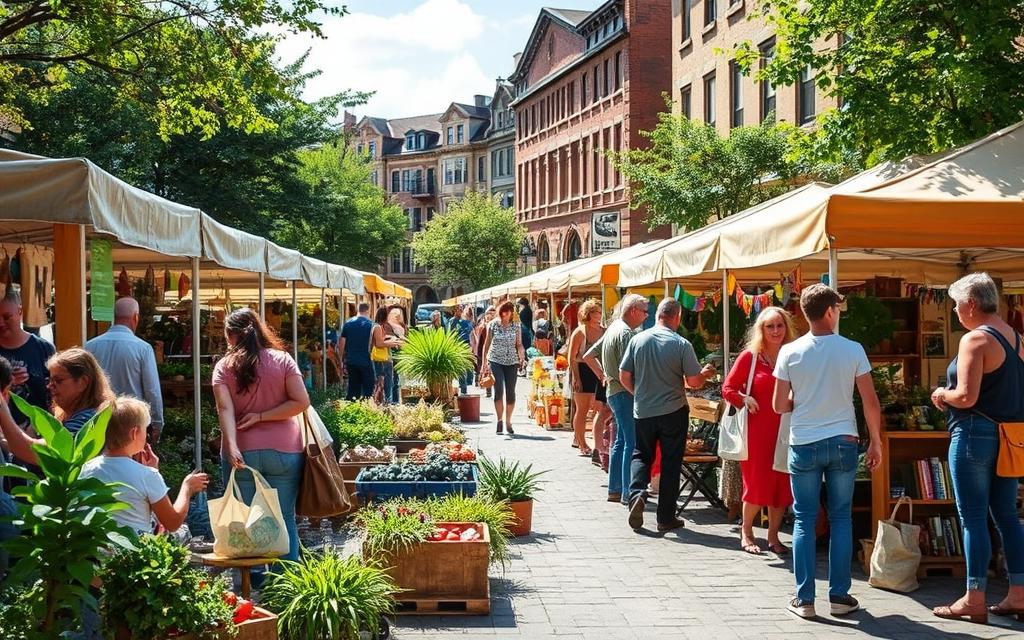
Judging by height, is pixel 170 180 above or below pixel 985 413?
above

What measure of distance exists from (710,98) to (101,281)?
2883cm

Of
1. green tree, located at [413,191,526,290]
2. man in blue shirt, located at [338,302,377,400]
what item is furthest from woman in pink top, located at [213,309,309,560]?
green tree, located at [413,191,526,290]

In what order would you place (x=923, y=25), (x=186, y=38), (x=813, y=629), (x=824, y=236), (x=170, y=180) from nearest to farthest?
1. (x=813, y=629)
2. (x=824, y=236)
3. (x=923, y=25)
4. (x=186, y=38)
5. (x=170, y=180)

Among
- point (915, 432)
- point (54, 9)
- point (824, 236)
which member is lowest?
point (915, 432)

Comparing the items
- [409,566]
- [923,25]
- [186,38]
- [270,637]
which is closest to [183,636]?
[270,637]

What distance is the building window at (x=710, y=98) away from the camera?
110 feet

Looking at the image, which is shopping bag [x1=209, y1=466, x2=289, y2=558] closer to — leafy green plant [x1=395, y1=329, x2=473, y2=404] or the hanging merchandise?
the hanging merchandise

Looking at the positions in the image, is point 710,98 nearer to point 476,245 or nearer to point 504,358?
point 504,358

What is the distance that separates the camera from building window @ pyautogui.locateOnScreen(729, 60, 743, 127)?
103 feet

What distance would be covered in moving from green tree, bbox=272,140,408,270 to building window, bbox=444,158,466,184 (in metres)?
23.9

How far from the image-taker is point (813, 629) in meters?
6.19

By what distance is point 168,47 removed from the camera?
16.0 m

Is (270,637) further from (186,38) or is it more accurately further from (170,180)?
(170,180)

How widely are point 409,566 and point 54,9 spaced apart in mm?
10517
